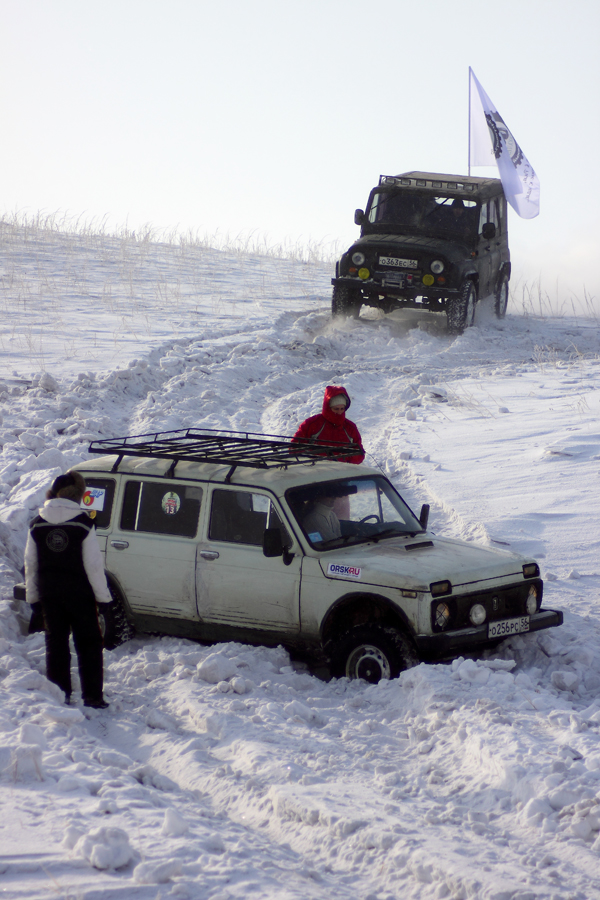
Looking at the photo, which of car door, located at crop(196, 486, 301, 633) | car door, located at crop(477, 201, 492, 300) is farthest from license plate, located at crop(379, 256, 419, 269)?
car door, located at crop(196, 486, 301, 633)

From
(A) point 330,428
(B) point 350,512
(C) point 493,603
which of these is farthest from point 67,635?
(A) point 330,428

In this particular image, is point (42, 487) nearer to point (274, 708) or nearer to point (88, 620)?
point (88, 620)

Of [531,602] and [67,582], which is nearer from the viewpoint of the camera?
[67,582]

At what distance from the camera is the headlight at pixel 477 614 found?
20.3ft

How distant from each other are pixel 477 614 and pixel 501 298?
1496cm

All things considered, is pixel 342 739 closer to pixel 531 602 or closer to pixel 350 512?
pixel 531 602

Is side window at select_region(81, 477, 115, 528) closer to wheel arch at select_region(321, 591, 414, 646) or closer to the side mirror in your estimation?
the side mirror

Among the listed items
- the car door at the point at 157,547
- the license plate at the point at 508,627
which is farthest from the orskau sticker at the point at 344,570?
the car door at the point at 157,547

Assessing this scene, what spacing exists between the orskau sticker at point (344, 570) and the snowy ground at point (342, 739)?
0.67m

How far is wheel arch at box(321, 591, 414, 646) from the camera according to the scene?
622 cm

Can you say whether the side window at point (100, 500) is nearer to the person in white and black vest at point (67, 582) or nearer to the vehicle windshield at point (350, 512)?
the person in white and black vest at point (67, 582)

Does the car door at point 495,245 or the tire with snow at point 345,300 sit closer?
the tire with snow at point 345,300

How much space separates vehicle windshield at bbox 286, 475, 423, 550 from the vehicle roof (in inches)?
2.7

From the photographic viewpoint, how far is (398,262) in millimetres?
→ 16734
